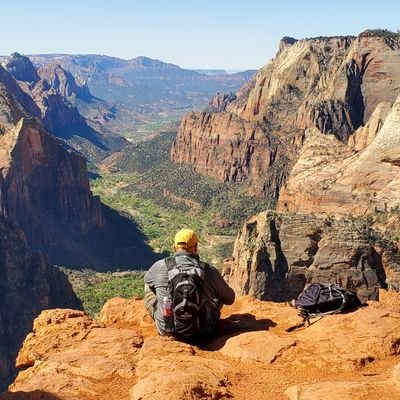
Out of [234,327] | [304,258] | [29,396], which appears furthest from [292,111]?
[29,396]

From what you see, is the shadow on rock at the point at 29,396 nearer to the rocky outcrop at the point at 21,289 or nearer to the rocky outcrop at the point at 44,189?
the rocky outcrop at the point at 21,289

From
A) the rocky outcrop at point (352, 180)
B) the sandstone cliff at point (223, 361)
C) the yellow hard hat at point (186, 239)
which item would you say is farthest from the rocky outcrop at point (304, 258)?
the yellow hard hat at point (186, 239)

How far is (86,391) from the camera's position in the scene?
34.3 feet

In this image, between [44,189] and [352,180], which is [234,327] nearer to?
[352,180]

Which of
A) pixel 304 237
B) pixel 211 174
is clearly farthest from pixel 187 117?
pixel 304 237

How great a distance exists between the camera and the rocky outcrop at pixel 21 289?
A: 48156mm

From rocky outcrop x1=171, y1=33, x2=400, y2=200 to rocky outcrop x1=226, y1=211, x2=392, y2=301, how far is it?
7871cm

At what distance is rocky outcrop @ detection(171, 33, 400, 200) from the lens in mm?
125750

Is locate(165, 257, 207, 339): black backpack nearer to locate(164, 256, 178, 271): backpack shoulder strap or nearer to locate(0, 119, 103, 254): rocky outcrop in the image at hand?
locate(164, 256, 178, 271): backpack shoulder strap

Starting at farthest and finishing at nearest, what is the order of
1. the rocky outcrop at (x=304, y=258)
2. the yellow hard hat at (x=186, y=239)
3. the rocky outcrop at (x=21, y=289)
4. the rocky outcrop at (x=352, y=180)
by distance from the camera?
1. the rocky outcrop at (x=352, y=180)
2. the rocky outcrop at (x=21, y=289)
3. the rocky outcrop at (x=304, y=258)
4. the yellow hard hat at (x=186, y=239)

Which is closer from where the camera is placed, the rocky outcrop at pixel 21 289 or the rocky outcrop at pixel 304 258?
the rocky outcrop at pixel 304 258

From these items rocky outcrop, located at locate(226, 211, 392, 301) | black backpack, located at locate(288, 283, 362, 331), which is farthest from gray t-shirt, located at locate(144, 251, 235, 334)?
rocky outcrop, located at locate(226, 211, 392, 301)

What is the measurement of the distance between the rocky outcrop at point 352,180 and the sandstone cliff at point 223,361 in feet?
136

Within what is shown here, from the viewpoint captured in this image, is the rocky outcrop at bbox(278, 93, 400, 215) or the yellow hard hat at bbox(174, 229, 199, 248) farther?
the rocky outcrop at bbox(278, 93, 400, 215)
